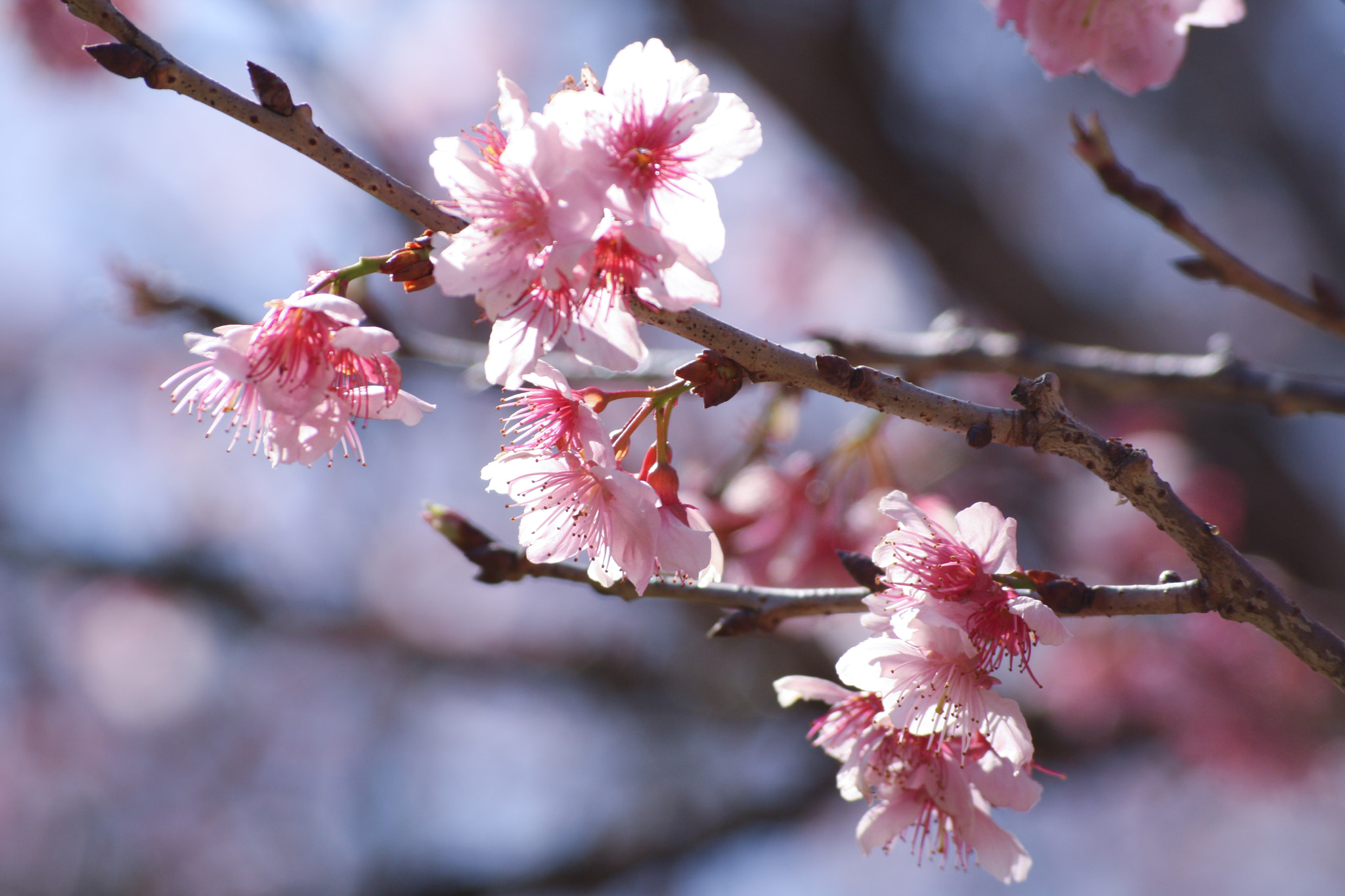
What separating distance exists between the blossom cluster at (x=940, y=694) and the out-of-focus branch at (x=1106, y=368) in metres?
0.70

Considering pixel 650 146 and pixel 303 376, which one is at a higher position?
pixel 650 146

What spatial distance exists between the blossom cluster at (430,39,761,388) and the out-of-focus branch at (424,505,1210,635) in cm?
34

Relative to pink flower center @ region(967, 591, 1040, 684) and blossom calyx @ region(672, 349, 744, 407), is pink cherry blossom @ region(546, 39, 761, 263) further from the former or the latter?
pink flower center @ region(967, 591, 1040, 684)

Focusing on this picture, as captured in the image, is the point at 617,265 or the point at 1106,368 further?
the point at 1106,368

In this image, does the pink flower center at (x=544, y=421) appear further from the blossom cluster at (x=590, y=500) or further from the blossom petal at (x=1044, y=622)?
the blossom petal at (x=1044, y=622)

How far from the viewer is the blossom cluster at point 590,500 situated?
1.07 metres

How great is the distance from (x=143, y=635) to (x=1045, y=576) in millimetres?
7854

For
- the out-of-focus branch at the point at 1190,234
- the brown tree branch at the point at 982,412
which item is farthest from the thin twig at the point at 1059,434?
the out-of-focus branch at the point at 1190,234

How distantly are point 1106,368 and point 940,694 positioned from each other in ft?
3.79

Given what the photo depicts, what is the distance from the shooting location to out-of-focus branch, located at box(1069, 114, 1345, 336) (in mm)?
1461

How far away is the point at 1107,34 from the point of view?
4.76 feet

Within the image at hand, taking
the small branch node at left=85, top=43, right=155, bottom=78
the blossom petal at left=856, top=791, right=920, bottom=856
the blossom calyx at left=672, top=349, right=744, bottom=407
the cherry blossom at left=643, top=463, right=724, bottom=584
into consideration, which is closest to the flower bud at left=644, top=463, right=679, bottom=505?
the cherry blossom at left=643, top=463, right=724, bottom=584

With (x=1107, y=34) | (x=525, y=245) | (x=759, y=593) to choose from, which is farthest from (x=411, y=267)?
(x=1107, y=34)

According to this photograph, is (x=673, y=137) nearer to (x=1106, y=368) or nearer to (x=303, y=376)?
(x=303, y=376)
